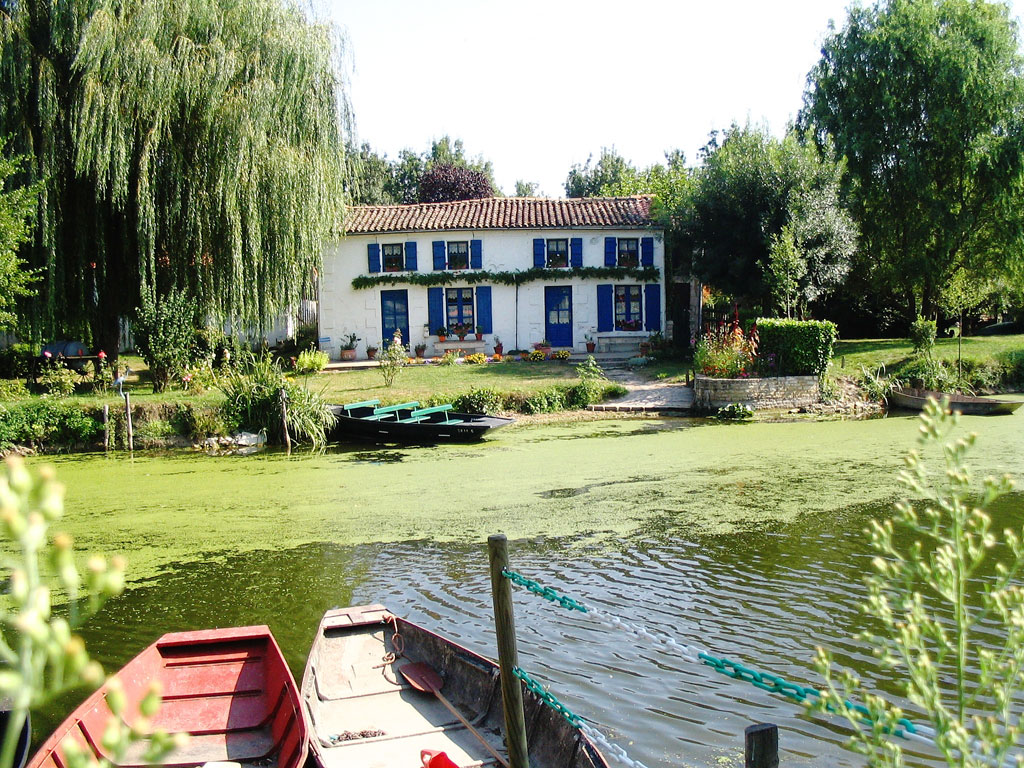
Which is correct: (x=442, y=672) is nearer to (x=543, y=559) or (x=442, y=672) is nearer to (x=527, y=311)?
(x=543, y=559)

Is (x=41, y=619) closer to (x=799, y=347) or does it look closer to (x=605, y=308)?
(x=799, y=347)

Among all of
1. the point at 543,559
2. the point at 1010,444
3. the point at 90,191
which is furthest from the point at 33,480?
the point at 90,191

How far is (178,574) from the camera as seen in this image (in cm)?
877

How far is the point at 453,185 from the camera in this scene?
4169cm

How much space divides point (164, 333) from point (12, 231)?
3.88 metres

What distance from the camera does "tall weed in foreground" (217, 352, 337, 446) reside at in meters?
17.1


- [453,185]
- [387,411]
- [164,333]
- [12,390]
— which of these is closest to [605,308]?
[387,411]

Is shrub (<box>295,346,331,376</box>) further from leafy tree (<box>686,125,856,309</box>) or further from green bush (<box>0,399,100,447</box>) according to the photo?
leafy tree (<box>686,125,856,309</box>)

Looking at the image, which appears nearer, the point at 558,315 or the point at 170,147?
the point at 170,147

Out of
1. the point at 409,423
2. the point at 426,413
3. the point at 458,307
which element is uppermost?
the point at 458,307

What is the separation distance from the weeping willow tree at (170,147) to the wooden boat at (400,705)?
13.9 metres

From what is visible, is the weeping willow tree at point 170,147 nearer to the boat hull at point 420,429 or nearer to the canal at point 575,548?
the boat hull at point 420,429

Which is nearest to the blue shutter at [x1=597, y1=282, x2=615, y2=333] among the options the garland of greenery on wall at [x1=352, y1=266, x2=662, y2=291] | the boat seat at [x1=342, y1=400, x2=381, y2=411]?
the garland of greenery on wall at [x1=352, y1=266, x2=662, y2=291]

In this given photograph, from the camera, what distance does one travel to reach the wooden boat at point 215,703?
15.0 ft
